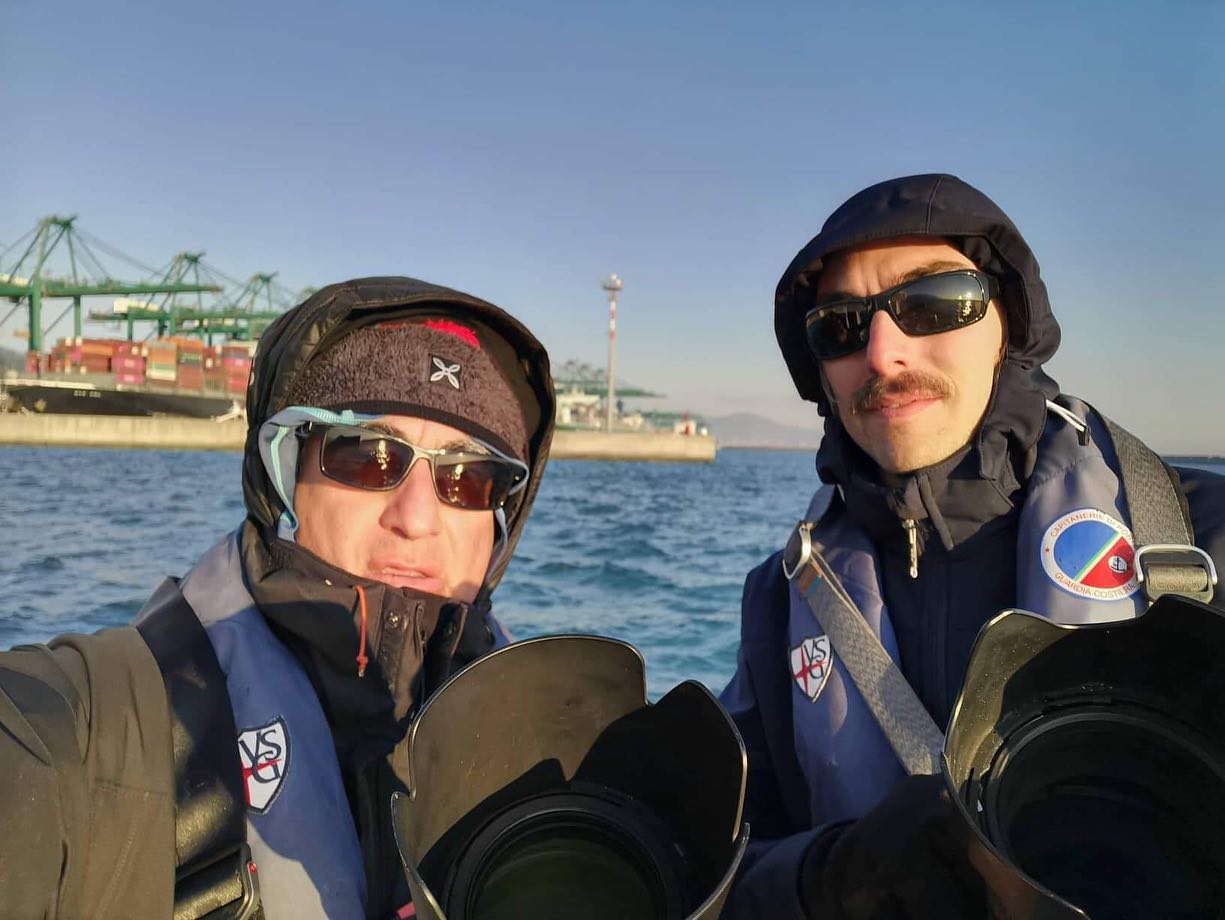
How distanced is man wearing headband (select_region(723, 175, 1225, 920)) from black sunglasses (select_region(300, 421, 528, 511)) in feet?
2.84

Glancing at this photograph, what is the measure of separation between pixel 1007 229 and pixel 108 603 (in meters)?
9.85

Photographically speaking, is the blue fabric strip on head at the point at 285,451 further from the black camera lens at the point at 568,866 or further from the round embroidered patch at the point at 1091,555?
the round embroidered patch at the point at 1091,555

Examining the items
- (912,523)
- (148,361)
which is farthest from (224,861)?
(148,361)

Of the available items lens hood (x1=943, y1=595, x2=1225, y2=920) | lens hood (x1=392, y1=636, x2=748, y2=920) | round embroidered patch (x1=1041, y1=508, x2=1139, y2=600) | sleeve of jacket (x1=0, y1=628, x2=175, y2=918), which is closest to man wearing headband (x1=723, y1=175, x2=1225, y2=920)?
round embroidered patch (x1=1041, y1=508, x2=1139, y2=600)

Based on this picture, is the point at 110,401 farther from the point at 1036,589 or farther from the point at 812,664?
the point at 1036,589

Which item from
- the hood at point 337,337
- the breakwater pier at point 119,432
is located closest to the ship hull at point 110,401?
the breakwater pier at point 119,432

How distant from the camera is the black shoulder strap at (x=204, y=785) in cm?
154

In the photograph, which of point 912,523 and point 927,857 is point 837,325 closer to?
point 912,523

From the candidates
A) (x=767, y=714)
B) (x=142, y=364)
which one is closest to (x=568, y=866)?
(x=767, y=714)

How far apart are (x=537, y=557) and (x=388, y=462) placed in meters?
12.3

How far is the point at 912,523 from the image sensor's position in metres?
2.04

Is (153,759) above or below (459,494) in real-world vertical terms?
below

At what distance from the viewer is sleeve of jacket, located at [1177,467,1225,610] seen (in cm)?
181

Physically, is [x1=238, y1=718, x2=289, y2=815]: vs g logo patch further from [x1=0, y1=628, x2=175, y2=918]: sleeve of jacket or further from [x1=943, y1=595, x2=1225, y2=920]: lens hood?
[x1=943, y1=595, x2=1225, y2=920]: lens hood
